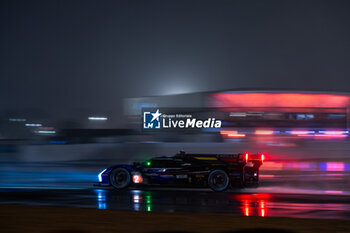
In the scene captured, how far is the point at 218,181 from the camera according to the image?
427 inches

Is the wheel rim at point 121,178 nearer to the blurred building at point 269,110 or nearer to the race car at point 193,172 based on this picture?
the race car at point 193,172

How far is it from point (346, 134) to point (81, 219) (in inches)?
1412

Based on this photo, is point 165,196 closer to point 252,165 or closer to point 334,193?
point 252,165

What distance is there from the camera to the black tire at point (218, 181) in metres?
10.7

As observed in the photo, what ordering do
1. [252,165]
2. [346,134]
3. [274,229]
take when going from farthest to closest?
1. [346,134]
2. [252,165]
3. [274,229]

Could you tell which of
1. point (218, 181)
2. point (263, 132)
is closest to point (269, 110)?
point (263, 132)

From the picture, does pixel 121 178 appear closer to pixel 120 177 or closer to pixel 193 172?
pixel 120 177

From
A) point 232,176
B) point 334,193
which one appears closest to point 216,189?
point 232,176

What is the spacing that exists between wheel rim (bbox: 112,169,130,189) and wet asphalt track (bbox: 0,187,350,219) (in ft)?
0.90

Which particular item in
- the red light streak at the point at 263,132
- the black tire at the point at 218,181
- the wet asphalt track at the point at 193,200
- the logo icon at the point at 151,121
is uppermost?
the logo icon at the point at 151,121

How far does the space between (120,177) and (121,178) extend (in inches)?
1.7

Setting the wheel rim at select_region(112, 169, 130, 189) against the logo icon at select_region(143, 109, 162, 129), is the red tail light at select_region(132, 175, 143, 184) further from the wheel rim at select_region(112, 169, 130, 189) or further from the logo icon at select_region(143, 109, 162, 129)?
the logo icon at select_region(143, 109, 162, 129)

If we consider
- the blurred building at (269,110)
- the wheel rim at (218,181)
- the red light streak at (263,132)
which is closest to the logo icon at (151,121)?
the blurred building at (269,110)

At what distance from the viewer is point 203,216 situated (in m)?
6.96
